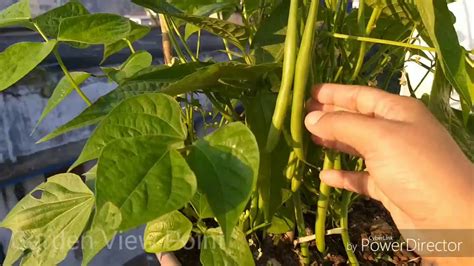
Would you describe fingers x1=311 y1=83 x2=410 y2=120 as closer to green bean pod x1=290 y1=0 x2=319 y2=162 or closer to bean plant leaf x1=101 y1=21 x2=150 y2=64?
green bean pod x1=290 y1=0 x2=319 y2=162

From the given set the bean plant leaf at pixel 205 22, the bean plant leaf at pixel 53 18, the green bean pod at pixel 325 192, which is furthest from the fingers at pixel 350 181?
the bean plant leaf at pixel 53 18

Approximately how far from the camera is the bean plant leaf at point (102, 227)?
21 centimetres

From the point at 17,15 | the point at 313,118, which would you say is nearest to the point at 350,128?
the point at 313,118

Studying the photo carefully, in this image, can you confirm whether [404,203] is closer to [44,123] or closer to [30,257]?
[30,257]

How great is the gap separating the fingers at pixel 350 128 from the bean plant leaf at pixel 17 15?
8.5 inches

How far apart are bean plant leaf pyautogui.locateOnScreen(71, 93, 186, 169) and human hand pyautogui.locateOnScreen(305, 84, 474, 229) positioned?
0.10 meters

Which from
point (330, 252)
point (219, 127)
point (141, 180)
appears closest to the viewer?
point (141, 180)

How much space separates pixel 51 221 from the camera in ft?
1.12

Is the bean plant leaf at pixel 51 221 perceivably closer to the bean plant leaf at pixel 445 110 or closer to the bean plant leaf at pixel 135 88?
the bean plant leaf at pixel 135 88

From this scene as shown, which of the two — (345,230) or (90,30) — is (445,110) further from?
(90,30)

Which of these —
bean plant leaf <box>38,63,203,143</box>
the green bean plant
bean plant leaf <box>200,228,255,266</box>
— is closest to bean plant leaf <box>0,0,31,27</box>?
the green bean plant

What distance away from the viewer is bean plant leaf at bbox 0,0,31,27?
34 centimetres

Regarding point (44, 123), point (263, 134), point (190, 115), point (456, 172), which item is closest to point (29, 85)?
point (44, 123)

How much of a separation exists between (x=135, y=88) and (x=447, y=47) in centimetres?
18
